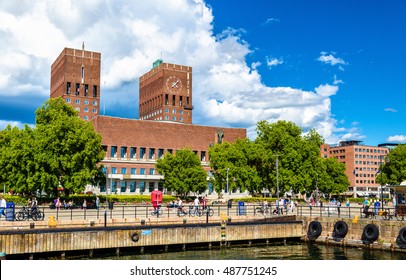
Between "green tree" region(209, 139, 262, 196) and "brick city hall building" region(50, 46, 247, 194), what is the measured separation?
18.4 m

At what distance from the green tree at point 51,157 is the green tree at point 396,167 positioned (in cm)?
6414

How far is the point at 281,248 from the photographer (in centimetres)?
3650

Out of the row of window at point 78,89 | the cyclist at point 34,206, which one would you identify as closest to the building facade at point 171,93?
the row of window at point 78,89

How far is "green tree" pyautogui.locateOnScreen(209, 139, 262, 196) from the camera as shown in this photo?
7662 cm

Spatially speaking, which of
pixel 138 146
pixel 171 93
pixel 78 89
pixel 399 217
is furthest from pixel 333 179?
pixel 78 89

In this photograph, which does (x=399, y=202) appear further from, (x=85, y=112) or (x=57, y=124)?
(x=85, y=112)

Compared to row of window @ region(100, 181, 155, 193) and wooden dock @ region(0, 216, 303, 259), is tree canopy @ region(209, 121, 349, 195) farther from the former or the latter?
wooden dock @ region(0, 216, 303, 259)

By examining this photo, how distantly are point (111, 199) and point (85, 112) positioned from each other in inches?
3482

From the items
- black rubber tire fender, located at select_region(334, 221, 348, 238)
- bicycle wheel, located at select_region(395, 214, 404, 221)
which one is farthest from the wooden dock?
bicycle wheel, located at select_region(395, 214, 404, 221)

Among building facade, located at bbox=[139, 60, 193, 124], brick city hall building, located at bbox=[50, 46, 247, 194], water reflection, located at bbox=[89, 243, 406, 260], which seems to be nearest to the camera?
water reflection, located at bbox=[89, 243, 406, 260]

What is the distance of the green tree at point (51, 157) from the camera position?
58.2m

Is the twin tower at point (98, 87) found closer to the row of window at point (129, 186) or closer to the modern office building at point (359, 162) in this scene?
the row of window at point (129, 186)
